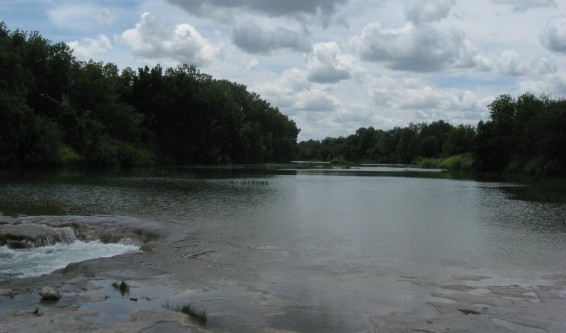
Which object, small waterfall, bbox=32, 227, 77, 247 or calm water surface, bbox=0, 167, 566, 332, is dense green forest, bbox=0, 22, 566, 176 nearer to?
calm water surface, bbox=0, 167, 566, 332

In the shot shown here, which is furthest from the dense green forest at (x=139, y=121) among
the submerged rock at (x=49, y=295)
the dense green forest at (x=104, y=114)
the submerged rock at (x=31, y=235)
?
the submerged rock at (x=49, y=295)

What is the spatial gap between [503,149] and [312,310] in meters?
93.5

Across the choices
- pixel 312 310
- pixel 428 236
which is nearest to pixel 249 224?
pixel 428 236

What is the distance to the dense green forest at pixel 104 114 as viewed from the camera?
64.6 metres

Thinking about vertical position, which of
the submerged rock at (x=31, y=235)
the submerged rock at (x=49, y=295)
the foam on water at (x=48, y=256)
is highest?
the submerged rock at (x=31, y=235)

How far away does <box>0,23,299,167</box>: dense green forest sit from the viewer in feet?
212

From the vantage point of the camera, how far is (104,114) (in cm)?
8975

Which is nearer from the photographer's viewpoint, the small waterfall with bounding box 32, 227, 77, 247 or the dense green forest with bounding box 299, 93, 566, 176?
the small waterfall with bounding box 32, 227, 77, 247

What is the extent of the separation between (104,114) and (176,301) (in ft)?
275

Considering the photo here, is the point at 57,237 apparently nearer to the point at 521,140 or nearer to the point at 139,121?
the point at 139,121

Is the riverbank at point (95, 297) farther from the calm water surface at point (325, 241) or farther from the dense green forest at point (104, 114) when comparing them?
the dense green forest at point (104, 114)

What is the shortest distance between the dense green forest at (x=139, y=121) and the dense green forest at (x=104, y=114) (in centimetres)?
17

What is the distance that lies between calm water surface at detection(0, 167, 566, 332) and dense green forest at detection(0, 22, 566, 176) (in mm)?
29784

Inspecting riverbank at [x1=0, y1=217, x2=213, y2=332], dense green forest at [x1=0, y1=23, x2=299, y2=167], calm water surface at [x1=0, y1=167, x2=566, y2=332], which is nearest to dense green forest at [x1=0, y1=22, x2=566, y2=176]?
dense green forest at [x1=0, y1=23, x2=299, y2=167]
